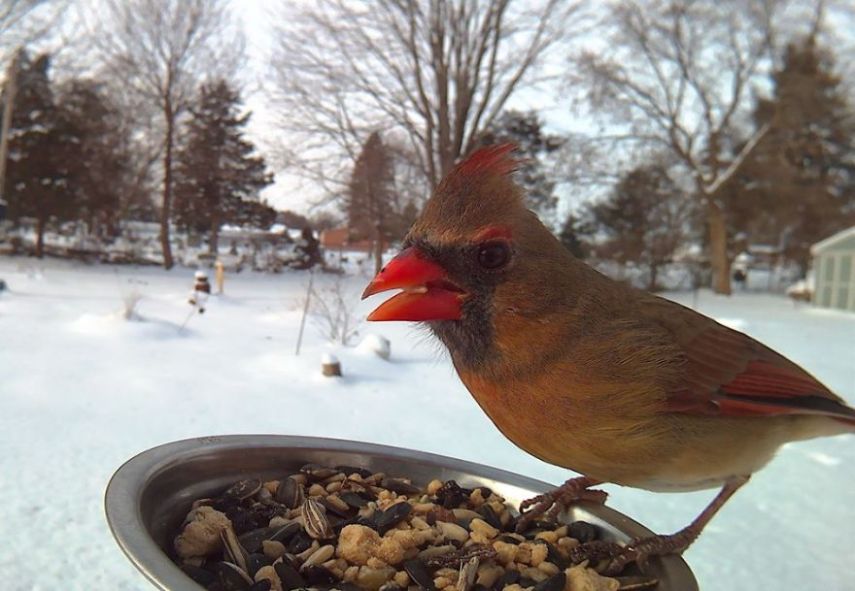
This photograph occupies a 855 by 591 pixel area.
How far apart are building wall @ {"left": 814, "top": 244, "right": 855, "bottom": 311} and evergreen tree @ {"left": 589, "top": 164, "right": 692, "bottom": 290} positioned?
374 centimetres

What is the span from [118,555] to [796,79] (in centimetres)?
1798

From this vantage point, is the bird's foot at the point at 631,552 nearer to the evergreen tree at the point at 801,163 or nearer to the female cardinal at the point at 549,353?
the female cardinal at the point at 549,353

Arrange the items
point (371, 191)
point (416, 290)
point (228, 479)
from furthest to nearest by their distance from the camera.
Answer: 1. point (371, 191)
2. point (228, 479)
3. point (416, 290)

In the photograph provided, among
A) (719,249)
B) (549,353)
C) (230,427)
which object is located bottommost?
(230,427)

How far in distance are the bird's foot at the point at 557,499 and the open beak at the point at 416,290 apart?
37 centimetres

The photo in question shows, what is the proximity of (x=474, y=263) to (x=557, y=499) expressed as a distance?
45 cm

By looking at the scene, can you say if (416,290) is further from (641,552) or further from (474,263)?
(641,552)

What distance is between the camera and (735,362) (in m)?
1.06

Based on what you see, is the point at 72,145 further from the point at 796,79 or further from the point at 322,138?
the point at 796,79

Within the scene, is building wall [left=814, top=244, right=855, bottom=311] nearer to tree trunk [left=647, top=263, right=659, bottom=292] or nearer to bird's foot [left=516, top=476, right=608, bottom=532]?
tree trunk [left=647, top=263, right=659, bottom=292]

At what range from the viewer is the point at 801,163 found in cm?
1986

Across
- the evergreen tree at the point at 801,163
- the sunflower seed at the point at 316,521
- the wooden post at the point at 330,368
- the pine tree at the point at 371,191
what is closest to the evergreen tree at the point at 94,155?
the pine tree at the point at 371,191

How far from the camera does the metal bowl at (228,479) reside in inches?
25.7

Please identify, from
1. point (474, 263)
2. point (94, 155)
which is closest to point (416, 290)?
point (474, 263)
